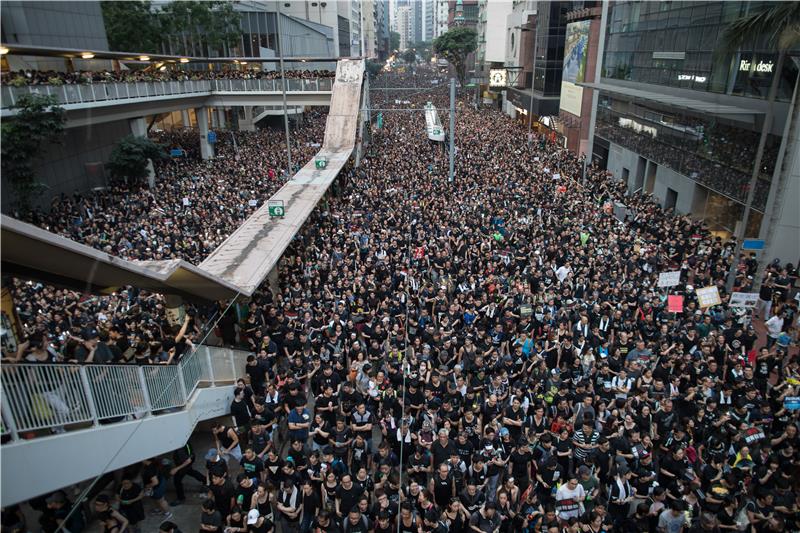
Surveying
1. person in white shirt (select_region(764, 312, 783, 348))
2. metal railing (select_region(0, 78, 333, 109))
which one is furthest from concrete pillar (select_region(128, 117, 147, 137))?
person in white shirt (select_region(764, 312, 783, 348))

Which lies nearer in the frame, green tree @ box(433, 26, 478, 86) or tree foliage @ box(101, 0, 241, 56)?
tree foliage @ box(101, 0, 241, 56)

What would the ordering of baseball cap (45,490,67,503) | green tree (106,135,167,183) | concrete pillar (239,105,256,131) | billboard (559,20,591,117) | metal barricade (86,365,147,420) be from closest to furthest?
metal barricade (86,365,147,420)
baseball cap (45,490,67,503)
green tree (106,135,167,183)
billboard (559,20,591,117)
concrete pillar (239,105,256,131)

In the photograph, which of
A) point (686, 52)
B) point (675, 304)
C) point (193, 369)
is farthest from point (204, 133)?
point (675, 304)

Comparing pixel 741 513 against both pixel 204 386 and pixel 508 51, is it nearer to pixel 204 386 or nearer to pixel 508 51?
pixel 204 386

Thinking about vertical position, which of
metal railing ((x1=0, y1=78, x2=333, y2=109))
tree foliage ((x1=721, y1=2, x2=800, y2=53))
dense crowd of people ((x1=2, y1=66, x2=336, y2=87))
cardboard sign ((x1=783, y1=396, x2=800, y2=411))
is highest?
tree foliage ((x1=721, y1=2, x2=800, y2=53))

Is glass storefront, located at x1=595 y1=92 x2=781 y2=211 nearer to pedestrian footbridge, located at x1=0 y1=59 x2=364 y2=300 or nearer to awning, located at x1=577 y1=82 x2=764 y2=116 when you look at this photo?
awning, located at x1=577 y1=82 x2=764 y2=116

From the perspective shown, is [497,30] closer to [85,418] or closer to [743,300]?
[743,300]
